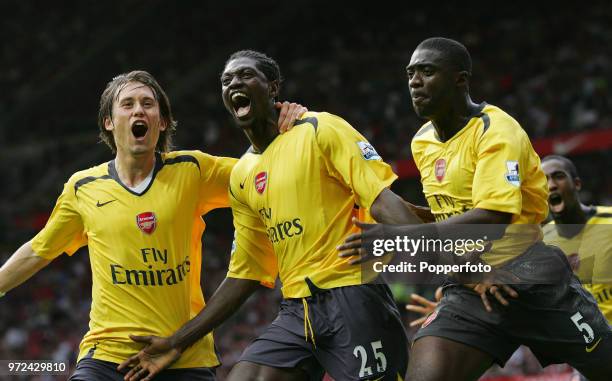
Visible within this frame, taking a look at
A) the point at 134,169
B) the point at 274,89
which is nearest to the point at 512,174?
the point at 274,89

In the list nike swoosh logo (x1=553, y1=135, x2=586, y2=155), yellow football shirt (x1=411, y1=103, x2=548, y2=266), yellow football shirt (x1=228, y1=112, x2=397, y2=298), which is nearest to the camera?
yellow football shirt (x1=411, y1=103, x2=548, y2=266)

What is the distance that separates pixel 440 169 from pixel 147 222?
1700 millimetres

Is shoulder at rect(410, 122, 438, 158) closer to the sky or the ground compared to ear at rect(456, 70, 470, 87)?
closer to the ground

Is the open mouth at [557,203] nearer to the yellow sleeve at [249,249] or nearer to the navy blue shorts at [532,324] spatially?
the navy blue shorts at [532,324]

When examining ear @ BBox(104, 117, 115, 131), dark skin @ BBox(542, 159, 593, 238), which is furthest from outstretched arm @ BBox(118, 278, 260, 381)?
dark skin @ BBox(542, 159, 593, 238)

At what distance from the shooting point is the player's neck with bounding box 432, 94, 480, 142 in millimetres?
5031

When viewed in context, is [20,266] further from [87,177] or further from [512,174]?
[512,174]

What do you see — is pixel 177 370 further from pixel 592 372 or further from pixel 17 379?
pixel 17 379

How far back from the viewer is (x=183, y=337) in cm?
525

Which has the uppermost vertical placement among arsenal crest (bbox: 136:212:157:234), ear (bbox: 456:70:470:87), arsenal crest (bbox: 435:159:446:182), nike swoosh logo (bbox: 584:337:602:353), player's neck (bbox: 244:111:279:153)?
ear (bbox: 456:70:470:87)

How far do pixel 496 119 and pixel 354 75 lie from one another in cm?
1799

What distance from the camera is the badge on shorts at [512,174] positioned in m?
4.62

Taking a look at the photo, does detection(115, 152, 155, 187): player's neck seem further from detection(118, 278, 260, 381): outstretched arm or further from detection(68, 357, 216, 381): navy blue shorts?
detection(68, 357, 216, 381): navy blue shorts

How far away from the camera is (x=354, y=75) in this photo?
2267 centimetres
